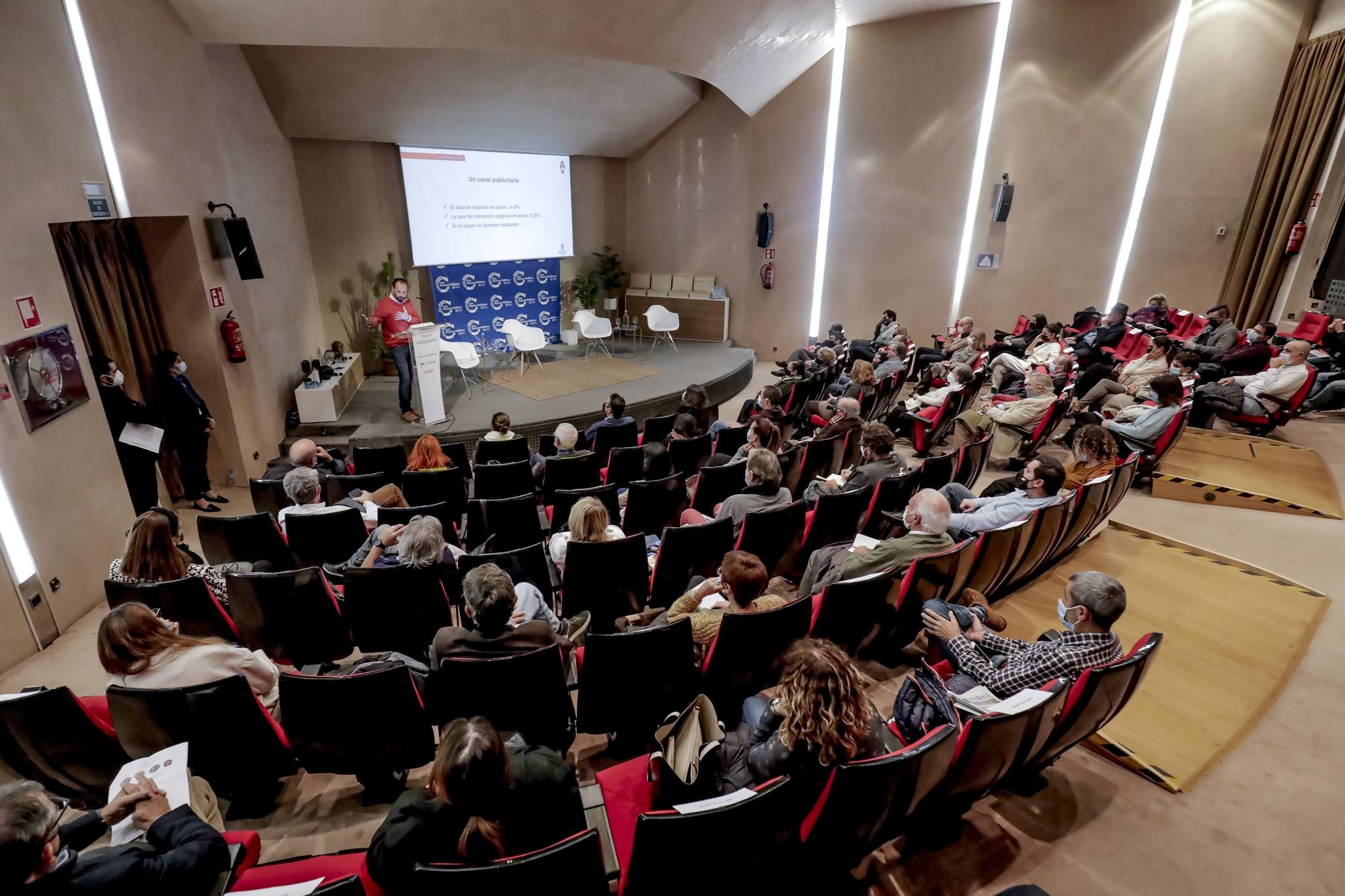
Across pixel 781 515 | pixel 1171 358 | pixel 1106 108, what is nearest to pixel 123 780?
pixel 781 515

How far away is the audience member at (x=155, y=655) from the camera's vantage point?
2.26 metres

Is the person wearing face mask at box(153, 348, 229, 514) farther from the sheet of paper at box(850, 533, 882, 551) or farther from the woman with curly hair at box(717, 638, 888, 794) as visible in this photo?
the woman with curly hair at box(717, 638, 888, 794)

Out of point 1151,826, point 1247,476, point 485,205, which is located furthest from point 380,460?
point 1247,476

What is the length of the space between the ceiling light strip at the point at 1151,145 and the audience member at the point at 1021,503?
7.89m

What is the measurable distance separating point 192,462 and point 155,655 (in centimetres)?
423

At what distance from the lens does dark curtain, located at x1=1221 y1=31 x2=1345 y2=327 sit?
806 cm

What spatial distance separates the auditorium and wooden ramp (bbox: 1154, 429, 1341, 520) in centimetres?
6

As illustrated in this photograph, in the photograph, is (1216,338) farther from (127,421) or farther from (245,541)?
(127,421)

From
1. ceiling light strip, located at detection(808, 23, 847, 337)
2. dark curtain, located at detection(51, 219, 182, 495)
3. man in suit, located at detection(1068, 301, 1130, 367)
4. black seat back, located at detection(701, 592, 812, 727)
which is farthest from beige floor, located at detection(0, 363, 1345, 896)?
ceiling light strip, located at detection(808, 23, 847, 337)

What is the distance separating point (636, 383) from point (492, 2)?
4.50 m

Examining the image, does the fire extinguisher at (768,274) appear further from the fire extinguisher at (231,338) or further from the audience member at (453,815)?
the audience member at (453,815)

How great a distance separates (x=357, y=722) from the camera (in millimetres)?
2410

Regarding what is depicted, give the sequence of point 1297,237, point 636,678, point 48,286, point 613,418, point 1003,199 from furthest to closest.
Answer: point 1003,199 < point 1297,237 < point 613,418 < point 48,286 < point 636,678

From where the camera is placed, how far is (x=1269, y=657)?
3.39 metres
